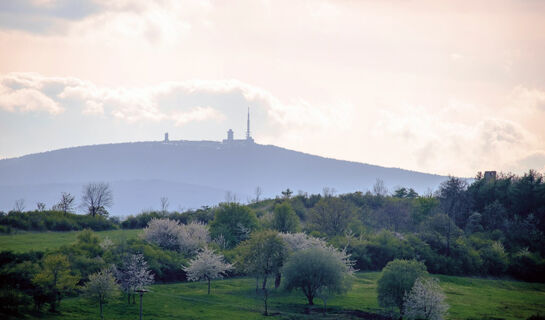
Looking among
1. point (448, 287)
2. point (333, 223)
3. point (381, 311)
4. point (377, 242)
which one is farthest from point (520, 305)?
point (333, 223)

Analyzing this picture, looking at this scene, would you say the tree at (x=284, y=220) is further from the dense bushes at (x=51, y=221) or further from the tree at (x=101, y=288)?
the tree at (x=101, y=288)

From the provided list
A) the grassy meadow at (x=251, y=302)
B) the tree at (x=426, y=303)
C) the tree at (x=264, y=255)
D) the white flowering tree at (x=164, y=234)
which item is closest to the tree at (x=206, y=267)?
the grassy meadow at (x=251, y=302)

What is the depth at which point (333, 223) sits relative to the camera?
10375 centimetres

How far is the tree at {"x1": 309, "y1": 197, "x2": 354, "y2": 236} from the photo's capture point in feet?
338

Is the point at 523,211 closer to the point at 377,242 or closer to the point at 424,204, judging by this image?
the point at 424,204

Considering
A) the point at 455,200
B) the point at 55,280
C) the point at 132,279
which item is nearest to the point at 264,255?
the point at 132,279

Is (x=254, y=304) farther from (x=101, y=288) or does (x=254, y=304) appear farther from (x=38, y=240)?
(x=38, y=240)

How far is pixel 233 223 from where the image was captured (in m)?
93.1

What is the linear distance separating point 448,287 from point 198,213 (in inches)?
2230

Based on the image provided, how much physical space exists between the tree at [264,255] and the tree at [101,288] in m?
16.5

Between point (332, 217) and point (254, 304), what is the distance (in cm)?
4527

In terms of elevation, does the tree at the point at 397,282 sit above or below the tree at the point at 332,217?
below

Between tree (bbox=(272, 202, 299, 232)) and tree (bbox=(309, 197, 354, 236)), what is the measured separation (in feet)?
43.3

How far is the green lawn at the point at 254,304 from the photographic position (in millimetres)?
53688
